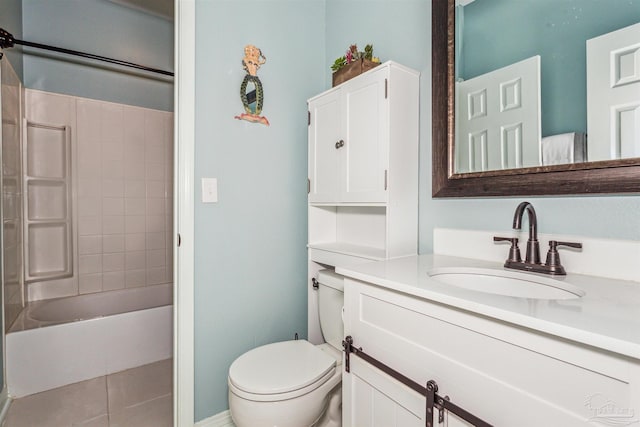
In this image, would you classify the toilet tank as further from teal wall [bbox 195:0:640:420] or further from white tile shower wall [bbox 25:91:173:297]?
white tile shower wall [bbox 25:91:173:297]

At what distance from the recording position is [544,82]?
1001mm

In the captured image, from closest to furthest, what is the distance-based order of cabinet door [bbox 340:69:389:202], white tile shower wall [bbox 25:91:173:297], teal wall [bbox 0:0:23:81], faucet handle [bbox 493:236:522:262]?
faucet handle [bbox 493:236:522:262] → cabinet door [bbox 340:69:389:202] → teal wall [bbox 0:0:23:81] → white tile shower wall [bbox 25:91:173:297]

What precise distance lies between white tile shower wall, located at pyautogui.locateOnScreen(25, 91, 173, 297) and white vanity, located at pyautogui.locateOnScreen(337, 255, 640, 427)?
2332mm

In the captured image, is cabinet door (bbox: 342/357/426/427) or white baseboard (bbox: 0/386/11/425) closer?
cabinet door (bbox: 342/357/426/427)

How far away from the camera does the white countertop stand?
1.63 ft

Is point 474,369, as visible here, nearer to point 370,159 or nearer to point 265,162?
point 370,159

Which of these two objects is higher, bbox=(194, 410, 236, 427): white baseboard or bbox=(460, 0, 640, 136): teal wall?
bbox=(460, 0, 640, 136): teal wall

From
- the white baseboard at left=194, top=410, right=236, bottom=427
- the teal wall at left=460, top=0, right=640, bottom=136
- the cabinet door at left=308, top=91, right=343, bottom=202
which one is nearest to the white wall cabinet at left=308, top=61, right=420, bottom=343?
the cabinet door at left=308, top=91, right=343, bottom=202

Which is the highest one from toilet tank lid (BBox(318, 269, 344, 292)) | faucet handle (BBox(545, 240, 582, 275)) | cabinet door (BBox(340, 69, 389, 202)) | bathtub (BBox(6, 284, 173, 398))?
cabinet door (BBox(340, 69, 389, 202))

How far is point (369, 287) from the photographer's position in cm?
94

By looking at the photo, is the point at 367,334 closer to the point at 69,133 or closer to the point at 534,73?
the point at 534,73

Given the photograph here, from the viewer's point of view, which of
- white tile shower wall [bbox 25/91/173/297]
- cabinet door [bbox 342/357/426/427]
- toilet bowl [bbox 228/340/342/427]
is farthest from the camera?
white tile shower wall [bbox 25/91/173/297]

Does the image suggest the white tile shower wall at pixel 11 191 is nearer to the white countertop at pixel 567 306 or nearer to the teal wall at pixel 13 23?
the teal wall at pixel 13 23

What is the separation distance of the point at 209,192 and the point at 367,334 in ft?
3.28
